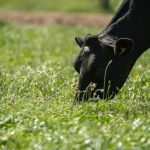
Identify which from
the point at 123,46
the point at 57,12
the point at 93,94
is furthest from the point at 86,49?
the point at 57,12

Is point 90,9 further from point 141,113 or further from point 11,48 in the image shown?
point 141,113

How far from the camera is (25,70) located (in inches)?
496

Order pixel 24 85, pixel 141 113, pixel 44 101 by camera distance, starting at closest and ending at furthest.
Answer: pixel 141 113, pixel 44 101, pixel 24 85

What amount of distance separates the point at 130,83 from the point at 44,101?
2.39 metres

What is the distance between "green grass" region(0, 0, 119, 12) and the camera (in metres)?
40.3

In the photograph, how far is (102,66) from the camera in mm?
9977

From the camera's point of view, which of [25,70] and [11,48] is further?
[11,48]

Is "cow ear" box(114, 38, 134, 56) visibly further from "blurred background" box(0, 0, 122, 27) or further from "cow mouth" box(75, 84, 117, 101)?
"blurred background" box(0, 0, 122, 27)

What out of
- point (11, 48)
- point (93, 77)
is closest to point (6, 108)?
point (93, 77)

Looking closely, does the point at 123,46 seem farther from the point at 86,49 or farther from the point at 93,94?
the point at 93,94

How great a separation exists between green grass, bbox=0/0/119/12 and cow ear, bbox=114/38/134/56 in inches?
1183

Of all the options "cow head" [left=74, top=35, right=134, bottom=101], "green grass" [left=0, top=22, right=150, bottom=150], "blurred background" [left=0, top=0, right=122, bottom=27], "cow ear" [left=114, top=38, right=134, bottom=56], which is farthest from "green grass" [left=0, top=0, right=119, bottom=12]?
"cow ear" [left=114, top=38, right=134, bottom=56]

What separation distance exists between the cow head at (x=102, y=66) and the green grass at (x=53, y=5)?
29.9 metres

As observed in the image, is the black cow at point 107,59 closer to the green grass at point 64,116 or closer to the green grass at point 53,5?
the green grass at point 64,116
